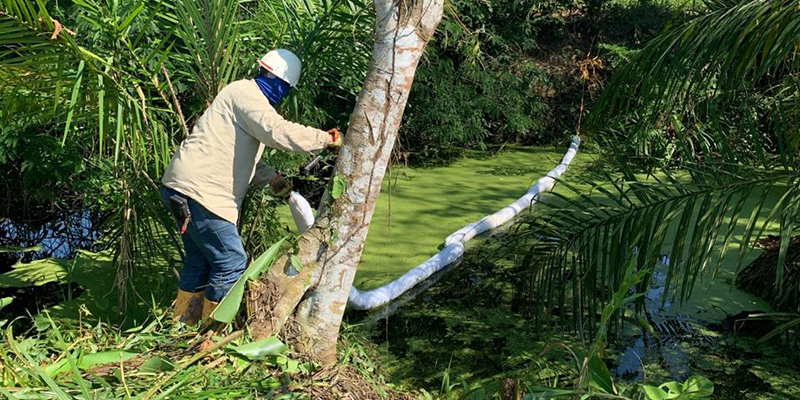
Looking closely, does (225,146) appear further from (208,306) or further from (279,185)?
(208,306)

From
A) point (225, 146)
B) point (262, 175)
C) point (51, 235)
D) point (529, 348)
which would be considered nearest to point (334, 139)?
point (225, 146)

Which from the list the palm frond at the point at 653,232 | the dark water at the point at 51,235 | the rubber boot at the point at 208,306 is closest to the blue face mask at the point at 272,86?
the rubber boot at the point at 208,306

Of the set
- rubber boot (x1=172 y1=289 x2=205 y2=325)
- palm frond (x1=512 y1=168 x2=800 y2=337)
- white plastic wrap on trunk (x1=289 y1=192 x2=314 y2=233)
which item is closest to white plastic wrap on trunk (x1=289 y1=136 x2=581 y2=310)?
white plastic wrap on trunk (x1=289 y1=192 x2=314 y2=233)

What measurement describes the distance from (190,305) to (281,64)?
1.08 metres

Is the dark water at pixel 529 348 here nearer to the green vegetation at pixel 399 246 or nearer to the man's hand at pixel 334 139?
the green vegetation at pixel 399 246

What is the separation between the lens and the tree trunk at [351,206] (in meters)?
2.74

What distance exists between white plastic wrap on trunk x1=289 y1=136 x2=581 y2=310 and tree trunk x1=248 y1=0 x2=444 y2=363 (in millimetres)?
572

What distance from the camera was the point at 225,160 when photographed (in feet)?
10.0

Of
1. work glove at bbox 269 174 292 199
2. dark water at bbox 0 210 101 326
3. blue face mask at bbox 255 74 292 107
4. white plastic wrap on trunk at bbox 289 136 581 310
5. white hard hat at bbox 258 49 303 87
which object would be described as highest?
white hard hat at bbox 258 49 303 87

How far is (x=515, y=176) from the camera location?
7.98m

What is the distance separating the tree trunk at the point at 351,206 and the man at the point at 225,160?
0.68ft

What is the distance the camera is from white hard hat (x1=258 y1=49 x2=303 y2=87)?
9.94 feet

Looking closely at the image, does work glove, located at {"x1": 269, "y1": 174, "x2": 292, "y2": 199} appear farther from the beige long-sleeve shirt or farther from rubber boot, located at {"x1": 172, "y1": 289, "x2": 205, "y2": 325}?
rubber boot, located at {"x1": 172, "y1": 289, "x2": 205, "y2": 325}

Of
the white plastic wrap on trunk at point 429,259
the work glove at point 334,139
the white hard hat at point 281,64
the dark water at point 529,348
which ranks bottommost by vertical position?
the dark water at point 529,348
